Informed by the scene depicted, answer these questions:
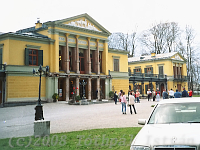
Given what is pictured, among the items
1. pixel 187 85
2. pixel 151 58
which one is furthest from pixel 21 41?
pixel 187 85

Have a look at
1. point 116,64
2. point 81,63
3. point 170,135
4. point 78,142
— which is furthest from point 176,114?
point 116,64

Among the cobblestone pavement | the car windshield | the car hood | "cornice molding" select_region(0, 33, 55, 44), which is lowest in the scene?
the cobblestone pavement

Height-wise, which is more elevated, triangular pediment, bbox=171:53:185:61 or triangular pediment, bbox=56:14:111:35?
triangular pediment, bbox=56:14:111:35

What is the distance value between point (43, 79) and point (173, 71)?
1346 inches

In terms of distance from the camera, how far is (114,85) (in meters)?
40.2

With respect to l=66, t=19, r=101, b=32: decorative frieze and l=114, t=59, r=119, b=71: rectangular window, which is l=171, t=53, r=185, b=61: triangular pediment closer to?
l=114, t=59, r=119, b=71: rectangular window

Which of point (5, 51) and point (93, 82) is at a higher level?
point (5, 51)

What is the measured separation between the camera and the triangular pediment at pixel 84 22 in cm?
3350

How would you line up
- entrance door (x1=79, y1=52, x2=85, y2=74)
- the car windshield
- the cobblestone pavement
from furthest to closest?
1. entrance door (x1=79, y1=52, x2=85, y2=74)
2. the cobblestone pavement
3. the car windshield

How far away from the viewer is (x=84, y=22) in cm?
3562

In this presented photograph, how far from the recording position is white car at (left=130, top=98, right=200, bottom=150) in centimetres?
422

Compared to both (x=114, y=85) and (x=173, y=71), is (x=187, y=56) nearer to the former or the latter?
(x=173, y=71)

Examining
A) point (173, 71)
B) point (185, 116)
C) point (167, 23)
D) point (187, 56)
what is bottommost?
point (185, 116)

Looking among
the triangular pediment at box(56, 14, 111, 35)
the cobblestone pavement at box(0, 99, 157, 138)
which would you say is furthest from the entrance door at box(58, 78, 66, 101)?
the cobblestone pavement at box(0, 99, 157, 138)
